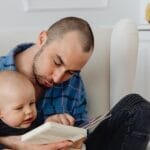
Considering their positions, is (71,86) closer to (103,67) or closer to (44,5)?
(103,67)

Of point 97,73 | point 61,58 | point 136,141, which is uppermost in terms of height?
point 61,58

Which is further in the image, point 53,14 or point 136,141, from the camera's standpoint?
point 53,14

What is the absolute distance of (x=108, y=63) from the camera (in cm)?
132

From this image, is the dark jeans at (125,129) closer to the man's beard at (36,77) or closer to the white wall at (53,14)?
the man's beard at (36,77)

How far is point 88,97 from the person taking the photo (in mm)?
1307

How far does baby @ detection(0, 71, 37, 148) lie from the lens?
97 centimetres

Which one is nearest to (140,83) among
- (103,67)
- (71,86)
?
(103,67)

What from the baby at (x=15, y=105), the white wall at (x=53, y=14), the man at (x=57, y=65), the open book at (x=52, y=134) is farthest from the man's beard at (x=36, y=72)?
the white wall at (x=53, y=14)

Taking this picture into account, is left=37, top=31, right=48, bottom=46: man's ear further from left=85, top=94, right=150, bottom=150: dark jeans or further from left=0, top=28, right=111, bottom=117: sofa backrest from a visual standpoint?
left=85, top=94, right=150, bottom=150: dark jeans

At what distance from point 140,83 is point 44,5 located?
0.59 metres

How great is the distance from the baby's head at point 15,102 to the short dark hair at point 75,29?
0.19 meters

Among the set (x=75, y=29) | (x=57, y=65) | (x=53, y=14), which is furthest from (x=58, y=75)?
(x=53, y=14)

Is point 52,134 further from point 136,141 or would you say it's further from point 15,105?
point 136,141

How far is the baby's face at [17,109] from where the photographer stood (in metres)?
0.97
